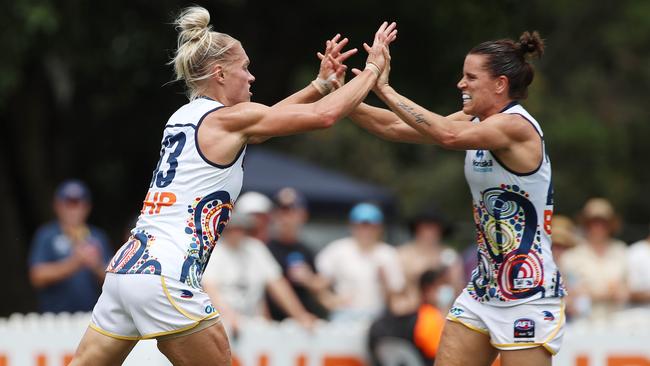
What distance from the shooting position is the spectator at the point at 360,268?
34.3ft

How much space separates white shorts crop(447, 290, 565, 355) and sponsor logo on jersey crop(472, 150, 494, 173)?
0.71 m

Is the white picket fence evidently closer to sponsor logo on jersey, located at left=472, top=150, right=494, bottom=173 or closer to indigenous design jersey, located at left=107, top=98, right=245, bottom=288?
sponsor logo on jersey, located at left=472, top=150, right=494, bottom=173

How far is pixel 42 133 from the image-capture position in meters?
14.2

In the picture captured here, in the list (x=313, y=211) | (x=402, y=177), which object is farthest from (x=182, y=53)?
(x=402, y=177)

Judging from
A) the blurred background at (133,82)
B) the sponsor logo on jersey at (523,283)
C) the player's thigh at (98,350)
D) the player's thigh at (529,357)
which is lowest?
the player's thigh at (98,350)

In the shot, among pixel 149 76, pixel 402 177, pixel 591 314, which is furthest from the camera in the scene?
pixel 402 177

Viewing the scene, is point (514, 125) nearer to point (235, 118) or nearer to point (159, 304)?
point (235, 118)

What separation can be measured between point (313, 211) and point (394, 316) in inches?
264

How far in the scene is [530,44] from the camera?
20.2 feet

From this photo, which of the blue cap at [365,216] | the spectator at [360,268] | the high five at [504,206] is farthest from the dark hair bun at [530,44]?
the blue cap at [365,216]

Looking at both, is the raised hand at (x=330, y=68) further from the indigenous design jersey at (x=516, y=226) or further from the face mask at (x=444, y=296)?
the face mask at (x=444, y=296)

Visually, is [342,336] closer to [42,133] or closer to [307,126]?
[307,126]

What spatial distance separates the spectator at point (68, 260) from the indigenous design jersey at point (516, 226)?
194 inches

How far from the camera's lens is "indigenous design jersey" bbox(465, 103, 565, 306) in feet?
20.0
